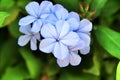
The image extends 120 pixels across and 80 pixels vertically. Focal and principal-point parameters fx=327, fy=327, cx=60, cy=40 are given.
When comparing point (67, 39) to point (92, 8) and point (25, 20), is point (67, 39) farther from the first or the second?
point (92, 8)

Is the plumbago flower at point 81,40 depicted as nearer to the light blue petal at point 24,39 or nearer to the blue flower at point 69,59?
the blue flower at point 69,59

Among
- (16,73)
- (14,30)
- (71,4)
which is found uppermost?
(71,4)

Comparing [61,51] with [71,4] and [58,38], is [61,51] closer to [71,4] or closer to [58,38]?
[58,38]

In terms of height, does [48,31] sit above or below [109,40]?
above

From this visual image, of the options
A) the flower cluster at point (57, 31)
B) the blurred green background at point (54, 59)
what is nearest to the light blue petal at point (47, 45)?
the flower cluster at point (57, 31)

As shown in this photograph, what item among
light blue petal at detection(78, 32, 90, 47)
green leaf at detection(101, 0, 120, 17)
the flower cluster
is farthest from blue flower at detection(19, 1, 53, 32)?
green leaf at detection(101, 0, 120, 17)

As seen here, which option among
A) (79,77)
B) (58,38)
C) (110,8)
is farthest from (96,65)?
(58,38)

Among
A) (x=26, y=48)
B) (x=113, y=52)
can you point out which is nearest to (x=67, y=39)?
(x=113, y=52)

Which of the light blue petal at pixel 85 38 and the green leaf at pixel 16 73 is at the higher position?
the light blue petal at pixel 85 38
